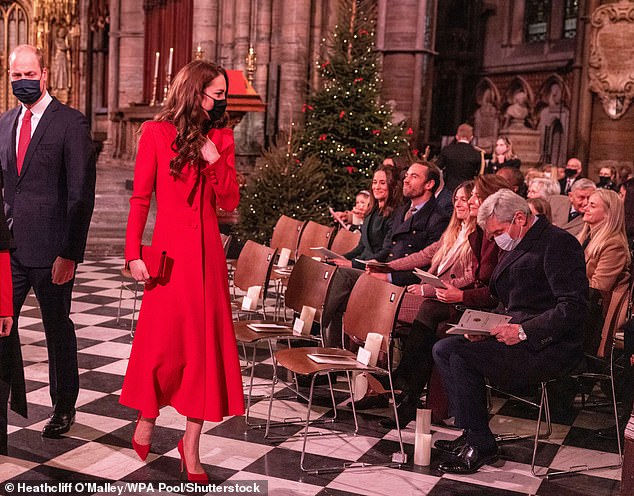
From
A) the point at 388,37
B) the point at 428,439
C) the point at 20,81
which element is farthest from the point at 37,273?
the point at 388,37

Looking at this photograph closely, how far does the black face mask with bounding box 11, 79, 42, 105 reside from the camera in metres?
4.23

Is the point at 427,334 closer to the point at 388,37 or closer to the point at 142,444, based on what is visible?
the point at 142,444

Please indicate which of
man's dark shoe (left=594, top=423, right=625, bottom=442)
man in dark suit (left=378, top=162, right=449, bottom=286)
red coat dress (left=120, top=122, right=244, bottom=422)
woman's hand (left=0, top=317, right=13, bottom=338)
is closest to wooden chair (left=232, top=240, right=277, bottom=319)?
man in dark suit (left=378, top=162, right=449, bottom=286)

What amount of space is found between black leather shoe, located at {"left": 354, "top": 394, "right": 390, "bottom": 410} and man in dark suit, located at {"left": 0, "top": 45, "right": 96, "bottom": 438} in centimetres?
190

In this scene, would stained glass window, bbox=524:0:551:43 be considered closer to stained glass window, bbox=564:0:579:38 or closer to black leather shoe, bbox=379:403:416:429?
stained glass window, bbox=564:0:579:38

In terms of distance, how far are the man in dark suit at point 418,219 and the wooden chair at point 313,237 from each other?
1.51 metres

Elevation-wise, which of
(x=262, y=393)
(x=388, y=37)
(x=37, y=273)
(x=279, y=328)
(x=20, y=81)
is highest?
(x=388, y=37)

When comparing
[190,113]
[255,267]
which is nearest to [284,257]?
[255,267]

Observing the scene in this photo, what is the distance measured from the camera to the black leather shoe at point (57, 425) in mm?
4512

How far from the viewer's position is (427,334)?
199 inches

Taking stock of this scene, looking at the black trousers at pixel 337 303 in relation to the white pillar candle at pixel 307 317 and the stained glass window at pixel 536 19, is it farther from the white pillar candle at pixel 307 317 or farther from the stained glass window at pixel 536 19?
the stained glass window at pixel 536 19

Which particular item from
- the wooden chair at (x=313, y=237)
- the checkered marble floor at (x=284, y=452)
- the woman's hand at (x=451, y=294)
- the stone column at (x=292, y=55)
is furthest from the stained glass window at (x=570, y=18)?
the woman's hand at (x=451, y=294)

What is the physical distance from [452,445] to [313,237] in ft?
11.1

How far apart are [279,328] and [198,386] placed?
1.56 m
